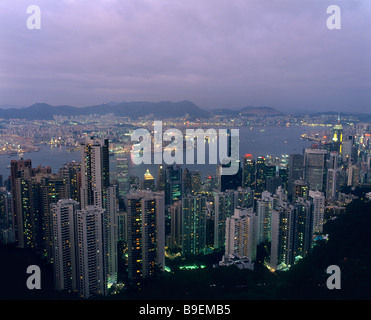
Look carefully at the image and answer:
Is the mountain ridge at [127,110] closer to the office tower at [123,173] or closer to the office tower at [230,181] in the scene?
the office tower at [123,173]

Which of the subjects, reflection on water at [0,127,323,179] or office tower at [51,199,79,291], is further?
reflection on water at [0,127,323,179]

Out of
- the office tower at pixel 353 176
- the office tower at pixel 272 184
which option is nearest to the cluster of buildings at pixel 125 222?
the office tower at pixel 272 184

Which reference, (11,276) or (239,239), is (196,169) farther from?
(11,276)

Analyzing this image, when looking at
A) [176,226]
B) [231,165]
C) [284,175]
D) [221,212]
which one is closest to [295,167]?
[284,175]

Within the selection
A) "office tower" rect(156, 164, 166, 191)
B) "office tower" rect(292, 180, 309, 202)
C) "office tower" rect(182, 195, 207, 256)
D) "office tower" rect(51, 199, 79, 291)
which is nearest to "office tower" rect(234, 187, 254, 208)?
"office tower" rect(182, 195, 207, 256)

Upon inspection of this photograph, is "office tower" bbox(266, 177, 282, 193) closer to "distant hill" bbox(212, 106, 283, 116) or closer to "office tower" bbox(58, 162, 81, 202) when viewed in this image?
"distant hill" bbox(212, 106, 283, 116)

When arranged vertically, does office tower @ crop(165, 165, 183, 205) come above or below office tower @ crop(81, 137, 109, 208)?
below
